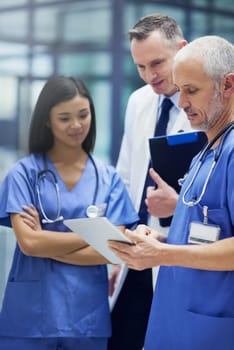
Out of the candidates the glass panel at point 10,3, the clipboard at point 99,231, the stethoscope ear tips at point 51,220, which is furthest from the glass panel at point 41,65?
the clipboard at point 99,231

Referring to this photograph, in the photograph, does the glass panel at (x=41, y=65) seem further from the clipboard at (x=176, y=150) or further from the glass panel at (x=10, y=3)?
the clipboard at (x=176, y=150)

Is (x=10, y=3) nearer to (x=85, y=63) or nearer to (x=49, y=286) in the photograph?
(x=85, y=63)

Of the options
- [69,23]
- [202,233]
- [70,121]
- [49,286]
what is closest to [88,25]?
[69,23]

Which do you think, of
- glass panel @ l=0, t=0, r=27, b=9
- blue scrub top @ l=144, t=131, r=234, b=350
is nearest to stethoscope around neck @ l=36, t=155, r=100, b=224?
blue scrub top @ l=144, t=131, r=234, b=350

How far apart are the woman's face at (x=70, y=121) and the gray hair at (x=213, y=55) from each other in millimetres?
564

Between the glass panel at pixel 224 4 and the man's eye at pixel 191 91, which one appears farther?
the glass panel at pixel 224 4

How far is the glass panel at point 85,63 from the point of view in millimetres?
4016

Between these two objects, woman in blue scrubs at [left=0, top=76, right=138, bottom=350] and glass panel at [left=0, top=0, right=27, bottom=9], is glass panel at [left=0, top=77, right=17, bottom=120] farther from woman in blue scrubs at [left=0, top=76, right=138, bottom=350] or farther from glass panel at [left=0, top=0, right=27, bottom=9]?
woman in blue scrubs at [left=0, top=76, right=138, bottom=350]

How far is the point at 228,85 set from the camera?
154 cm

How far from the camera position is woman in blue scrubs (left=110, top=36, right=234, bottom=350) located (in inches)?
58.9

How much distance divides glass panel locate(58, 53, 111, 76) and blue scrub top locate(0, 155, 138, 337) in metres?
2.04

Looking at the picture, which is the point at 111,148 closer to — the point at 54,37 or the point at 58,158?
the point at 54,37

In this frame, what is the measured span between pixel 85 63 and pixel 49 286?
2.37 metres

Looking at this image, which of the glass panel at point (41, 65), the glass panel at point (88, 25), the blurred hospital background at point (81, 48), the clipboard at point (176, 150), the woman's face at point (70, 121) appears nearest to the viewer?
the clipboard at point (176, 150)
